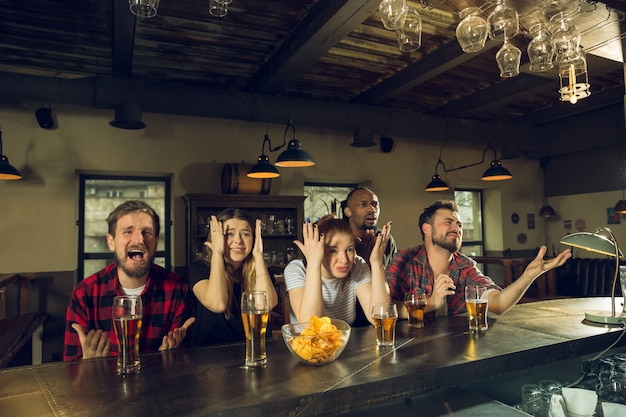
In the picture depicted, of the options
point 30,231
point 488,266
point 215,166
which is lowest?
point 488,266

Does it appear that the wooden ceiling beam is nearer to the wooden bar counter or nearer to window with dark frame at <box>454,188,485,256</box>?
the wooden bar counter

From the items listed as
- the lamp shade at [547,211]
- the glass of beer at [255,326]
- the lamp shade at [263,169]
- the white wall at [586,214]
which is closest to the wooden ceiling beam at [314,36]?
the lamp shade at [263,169]

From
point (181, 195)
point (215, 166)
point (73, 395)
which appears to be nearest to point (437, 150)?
point (215, 166)

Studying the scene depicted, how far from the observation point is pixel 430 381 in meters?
1.29

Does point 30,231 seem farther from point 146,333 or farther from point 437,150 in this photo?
point 437,150

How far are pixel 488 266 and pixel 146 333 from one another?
6880 mm

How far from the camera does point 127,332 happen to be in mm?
1350

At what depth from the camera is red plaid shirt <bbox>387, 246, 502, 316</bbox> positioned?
8.66 feet

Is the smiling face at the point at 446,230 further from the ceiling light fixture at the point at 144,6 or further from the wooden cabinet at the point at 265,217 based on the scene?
the wooden cabinet at the point at 265,217

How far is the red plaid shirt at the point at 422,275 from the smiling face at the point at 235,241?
0.94 metres

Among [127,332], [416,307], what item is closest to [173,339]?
[127,332]

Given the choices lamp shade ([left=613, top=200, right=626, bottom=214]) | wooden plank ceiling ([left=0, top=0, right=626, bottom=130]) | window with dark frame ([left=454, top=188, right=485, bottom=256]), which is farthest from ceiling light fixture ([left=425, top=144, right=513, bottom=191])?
lamp shade ([left=613, top=200, right=626, bottom=214])

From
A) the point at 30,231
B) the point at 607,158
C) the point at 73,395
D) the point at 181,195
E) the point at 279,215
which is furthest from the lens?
the point at 607,158

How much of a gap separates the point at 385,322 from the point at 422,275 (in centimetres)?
118
